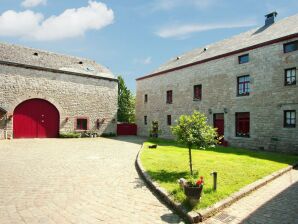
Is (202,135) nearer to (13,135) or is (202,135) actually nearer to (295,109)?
(295,109)

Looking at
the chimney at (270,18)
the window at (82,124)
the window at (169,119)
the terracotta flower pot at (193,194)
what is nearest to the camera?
the terracotta flower pot at (193,194)

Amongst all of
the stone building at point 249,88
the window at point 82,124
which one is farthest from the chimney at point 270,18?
the window at point 82,124

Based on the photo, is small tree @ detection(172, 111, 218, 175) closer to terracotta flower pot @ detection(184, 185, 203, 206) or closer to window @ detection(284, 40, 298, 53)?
terracotta flower pot @ detection(184, 185, 203, 206)

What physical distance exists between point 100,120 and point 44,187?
18659mm

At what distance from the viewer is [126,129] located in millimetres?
29641

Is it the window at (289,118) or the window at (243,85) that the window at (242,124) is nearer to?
the window at (243,85)

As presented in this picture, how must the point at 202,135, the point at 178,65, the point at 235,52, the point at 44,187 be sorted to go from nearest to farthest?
the point at 44,187
the point at 202,135
the point at 235,52
the point at 178,65

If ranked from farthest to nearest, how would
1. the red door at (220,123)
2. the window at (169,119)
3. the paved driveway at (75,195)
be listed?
the window at (169,119) → the red door at (220,123) → the paved driveway at (75,195)

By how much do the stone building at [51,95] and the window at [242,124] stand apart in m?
13.8

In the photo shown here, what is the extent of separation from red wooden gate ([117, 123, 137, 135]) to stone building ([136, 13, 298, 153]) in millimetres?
6195

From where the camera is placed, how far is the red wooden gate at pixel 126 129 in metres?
29.2

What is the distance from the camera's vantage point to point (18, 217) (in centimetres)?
515

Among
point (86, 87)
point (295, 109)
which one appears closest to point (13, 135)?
point (86, 87)

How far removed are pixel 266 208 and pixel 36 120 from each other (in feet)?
66.6
